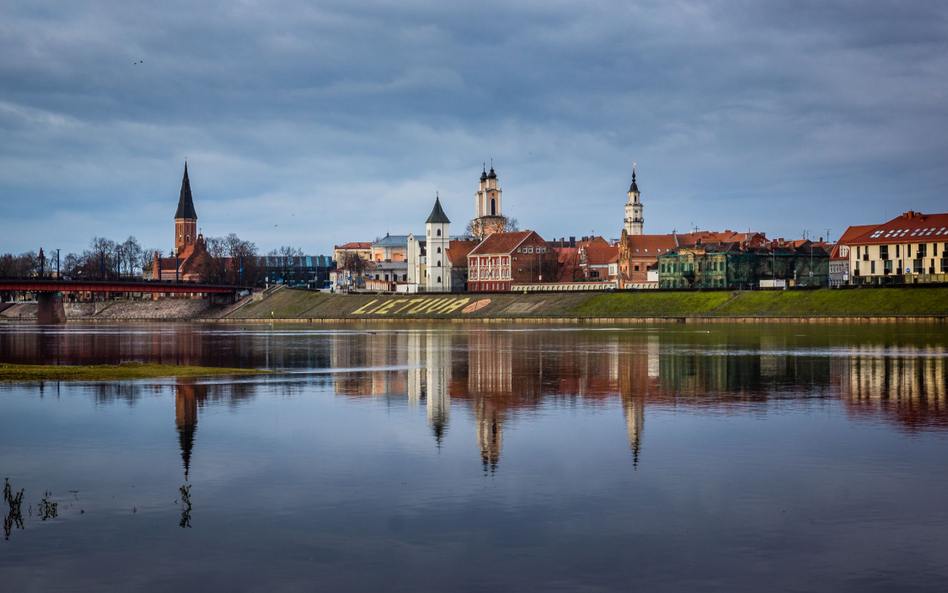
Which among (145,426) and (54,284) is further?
(54,284)

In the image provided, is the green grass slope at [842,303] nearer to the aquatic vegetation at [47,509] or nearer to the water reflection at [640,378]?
the water reflection at [640,378]

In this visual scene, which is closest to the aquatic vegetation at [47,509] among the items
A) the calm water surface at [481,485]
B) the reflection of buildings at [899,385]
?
the calm water surface at [481,485]

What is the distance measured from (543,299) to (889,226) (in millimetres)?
55842

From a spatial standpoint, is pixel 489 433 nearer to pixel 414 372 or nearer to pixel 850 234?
pixel 414 372

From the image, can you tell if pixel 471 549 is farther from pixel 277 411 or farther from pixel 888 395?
pixel 888 395

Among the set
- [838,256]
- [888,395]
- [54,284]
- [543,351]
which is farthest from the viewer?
[838,256]

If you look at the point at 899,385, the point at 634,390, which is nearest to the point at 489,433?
the point at 634,390

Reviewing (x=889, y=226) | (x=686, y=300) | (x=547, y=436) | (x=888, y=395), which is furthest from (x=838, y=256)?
(x=547, y=436)

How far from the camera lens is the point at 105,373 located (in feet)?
143

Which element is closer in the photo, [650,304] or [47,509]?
[47,509]

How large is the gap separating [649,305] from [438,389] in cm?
10038

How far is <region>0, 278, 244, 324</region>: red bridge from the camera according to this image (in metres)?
146

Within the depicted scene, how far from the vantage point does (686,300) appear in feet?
438

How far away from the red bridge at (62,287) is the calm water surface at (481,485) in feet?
386
